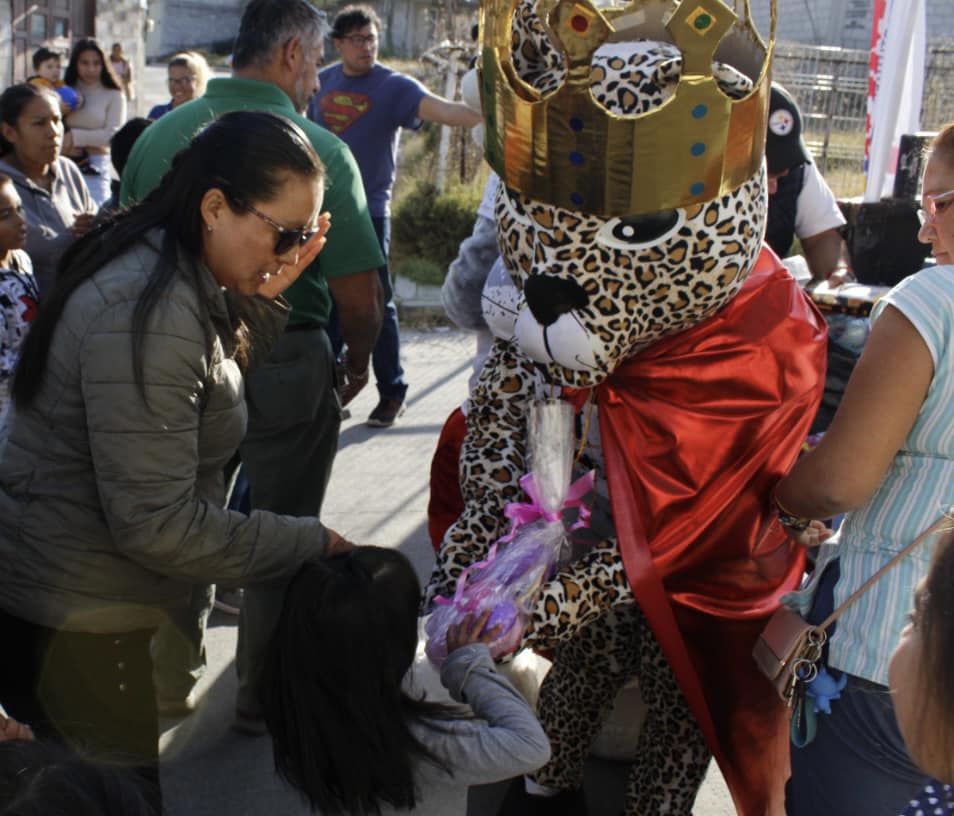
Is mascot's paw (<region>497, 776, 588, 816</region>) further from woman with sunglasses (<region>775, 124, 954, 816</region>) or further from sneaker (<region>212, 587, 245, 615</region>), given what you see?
sneaker (<region>212, 587, 245, 615</region>)

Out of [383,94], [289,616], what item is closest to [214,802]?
[289,616]

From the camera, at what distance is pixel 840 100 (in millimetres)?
14797

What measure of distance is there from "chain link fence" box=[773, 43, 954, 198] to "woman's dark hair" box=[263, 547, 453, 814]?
12.9 m

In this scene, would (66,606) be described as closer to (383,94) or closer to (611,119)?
(611,119)

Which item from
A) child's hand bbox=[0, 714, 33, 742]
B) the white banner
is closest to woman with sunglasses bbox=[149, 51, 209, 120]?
the white banner

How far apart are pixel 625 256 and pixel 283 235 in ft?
2.23

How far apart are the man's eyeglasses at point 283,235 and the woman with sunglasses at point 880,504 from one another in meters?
1.06

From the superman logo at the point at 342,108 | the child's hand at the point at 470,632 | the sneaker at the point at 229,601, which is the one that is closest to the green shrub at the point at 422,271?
the superman logo at the point at 342,108

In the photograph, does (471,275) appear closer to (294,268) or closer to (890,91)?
(294,268)

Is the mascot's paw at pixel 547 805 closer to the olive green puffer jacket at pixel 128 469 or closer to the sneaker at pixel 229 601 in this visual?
the olive green puffer jacket at pixel 128 469

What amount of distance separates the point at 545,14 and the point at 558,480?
38.6 inches

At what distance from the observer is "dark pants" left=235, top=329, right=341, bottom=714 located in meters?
3.16

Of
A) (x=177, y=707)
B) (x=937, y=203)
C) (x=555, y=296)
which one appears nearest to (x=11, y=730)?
(x=555, y=296)

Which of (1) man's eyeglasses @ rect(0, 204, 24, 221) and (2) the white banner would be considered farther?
(2) the white banner
